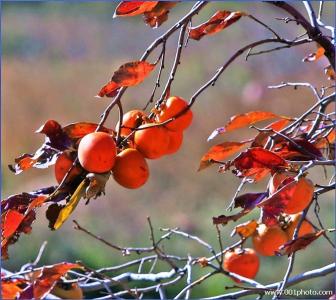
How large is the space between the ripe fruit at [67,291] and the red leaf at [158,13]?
0.32 meters

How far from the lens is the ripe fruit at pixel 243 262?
0.90 metres

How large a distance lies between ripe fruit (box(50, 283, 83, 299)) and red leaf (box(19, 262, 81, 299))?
12cm

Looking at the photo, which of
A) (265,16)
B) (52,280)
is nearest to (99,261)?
(52,280)

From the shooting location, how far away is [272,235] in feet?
2.74

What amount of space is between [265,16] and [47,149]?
5.60 m

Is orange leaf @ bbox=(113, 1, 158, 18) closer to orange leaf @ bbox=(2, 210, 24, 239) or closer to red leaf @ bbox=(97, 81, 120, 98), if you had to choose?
red leaf @ bbox=(97, 81, 120, 98)

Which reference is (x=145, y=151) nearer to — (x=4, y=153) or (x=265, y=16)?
(x=4, y=153)

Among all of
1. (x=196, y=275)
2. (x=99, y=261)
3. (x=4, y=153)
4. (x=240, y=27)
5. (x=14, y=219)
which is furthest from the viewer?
(x=240, y=27)

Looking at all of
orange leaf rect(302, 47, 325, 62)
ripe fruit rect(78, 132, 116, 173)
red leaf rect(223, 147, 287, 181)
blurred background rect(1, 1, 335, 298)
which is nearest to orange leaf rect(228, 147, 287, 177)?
red leaf rect(223, 147, 287, 181)

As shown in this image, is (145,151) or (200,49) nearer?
(145,151)

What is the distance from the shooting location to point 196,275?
291 cm

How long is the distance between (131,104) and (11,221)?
4167 mm

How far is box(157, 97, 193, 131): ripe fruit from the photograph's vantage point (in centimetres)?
69

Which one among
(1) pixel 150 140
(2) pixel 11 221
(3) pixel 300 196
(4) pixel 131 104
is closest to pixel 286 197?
(3) pixel 300 196
